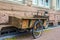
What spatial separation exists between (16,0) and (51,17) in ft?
14.0

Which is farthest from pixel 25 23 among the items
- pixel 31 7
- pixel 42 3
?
pixel 42 3

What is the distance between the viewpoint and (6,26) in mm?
6652

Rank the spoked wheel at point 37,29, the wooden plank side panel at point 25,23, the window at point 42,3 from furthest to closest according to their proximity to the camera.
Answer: the window at point 42,3 → the spoked wheel at point 37,29 → the wooden plank side panel at point 25,23

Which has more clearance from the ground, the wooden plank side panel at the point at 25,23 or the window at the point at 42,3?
the window at the point at 42,3

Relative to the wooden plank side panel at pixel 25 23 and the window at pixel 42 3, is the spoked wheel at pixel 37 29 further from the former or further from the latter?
the window at pixel 42 3

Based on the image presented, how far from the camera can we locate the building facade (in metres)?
6.79

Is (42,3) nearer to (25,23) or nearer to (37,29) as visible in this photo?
(37,29)

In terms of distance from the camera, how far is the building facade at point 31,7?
679cm

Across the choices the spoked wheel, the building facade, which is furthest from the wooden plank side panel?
the building facade

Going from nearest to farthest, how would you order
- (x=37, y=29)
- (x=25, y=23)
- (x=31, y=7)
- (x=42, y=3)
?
(x=25, y=23), (x=37, y=29), (x=31, y=7), (x=42, y=3)

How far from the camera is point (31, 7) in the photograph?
8.83m

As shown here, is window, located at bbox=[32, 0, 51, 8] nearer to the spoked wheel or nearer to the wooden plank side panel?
the spoked wheel

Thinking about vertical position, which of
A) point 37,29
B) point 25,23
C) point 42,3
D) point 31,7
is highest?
point 42,3

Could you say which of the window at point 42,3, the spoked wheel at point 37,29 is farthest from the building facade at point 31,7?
the spoked wheel at point 37,29
